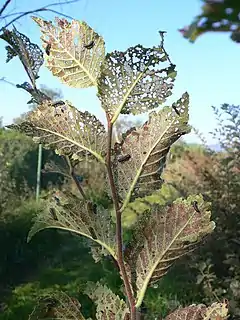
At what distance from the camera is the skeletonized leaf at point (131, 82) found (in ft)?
3.20

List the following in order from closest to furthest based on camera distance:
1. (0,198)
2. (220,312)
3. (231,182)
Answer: (220,312), (231,182), (0,198)

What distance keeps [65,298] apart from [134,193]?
25 centimetres

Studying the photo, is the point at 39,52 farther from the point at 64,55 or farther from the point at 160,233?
the point at 160,233

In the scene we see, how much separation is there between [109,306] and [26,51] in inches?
22.5

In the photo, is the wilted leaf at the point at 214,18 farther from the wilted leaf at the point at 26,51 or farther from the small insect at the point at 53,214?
the wilted leaf at the point at 26,51

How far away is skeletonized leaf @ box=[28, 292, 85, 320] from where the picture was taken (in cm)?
105

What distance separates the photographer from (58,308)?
1.06 metres

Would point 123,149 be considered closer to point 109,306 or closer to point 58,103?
point 58,103

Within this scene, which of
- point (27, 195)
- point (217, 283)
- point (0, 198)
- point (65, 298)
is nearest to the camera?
point (65, 298)

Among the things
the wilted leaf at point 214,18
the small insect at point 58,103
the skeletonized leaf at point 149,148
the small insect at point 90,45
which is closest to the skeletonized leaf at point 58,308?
the skeletonized leaf at point 149,148

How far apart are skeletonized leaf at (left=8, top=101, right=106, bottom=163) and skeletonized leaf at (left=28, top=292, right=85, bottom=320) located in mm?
290

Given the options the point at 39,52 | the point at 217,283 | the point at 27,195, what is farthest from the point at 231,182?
the point at 27,195

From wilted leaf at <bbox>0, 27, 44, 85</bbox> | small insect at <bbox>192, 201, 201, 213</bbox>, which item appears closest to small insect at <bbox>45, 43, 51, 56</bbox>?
wilted leaf at <bbox>0, 27, 44, 85</bbox>

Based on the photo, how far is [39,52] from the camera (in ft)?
3.86
